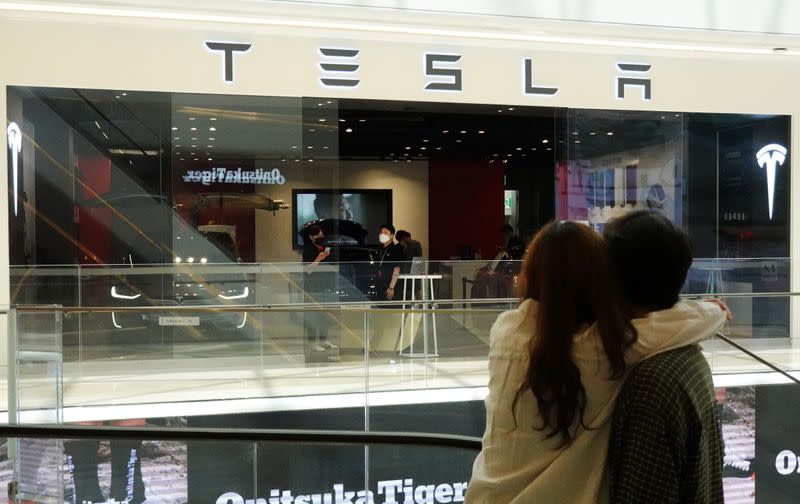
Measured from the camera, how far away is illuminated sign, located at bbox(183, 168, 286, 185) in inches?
285

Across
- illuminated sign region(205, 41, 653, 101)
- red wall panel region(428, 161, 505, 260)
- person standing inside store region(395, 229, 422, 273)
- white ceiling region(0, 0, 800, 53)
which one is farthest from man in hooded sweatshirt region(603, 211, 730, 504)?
red wall panel region(428, 161, 505, 260)

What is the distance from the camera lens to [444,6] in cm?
646

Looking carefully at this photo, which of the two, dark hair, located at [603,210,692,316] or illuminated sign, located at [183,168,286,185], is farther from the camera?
illuminated sign, located at [183,168,286,185]

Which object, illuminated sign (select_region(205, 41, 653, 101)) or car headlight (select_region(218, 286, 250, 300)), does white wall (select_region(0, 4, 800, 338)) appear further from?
car headlight (select_region(218, 286, 250, 300))

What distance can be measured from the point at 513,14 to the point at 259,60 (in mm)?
2124

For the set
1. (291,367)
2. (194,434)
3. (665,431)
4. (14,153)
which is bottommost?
(291,367)

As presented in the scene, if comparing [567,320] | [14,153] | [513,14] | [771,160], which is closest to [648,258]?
[567,320]

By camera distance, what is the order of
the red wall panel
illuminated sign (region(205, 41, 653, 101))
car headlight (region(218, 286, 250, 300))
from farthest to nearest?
the red wall panel → illuminated sign (region(205, 41, 653, 101)) → car headlight (region(218, 286, 250, 300))

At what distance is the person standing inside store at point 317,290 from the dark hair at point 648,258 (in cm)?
518

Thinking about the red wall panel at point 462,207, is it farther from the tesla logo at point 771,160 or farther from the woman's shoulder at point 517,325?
the woman's shoulder at point 517,325

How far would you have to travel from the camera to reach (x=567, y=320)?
1232 mm

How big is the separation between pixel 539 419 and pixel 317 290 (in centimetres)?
611

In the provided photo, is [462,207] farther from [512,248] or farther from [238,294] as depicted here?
[238,294]

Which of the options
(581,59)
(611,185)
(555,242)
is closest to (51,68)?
(581,59)
